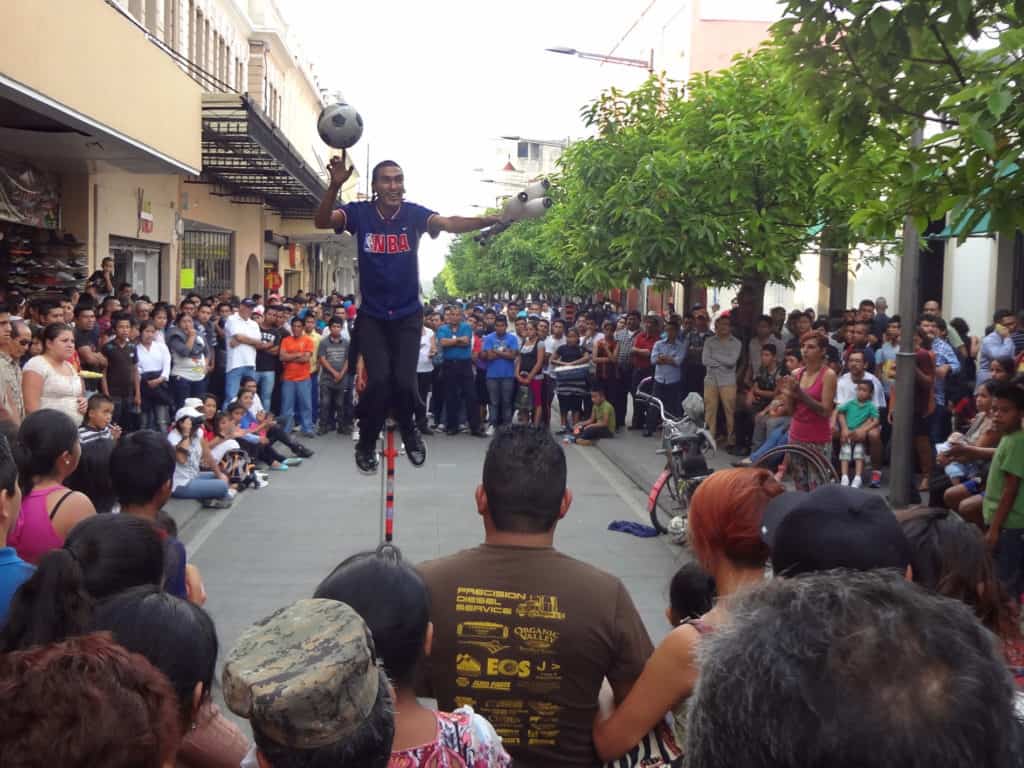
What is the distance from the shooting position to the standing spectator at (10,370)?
8.46 m

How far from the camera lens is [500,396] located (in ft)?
59.4

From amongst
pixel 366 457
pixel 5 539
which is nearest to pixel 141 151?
pixel 366 457

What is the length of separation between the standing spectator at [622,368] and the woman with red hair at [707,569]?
48.4 feet

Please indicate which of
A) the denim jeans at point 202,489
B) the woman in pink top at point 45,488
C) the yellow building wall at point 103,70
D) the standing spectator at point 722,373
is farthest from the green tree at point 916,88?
the standing spectator at point 722,373

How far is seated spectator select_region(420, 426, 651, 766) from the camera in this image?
2.91 metres

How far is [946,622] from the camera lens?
48.1 inches

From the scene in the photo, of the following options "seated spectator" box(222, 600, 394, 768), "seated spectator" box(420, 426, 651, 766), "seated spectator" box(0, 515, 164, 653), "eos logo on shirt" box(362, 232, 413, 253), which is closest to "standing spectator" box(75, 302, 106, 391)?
"eos logo on shirt" box(362, 232, 413, 253)

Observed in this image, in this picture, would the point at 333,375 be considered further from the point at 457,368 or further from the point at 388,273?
the point at 388,273

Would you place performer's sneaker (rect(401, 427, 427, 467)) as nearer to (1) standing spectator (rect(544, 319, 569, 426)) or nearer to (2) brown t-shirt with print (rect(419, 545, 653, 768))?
(2) brown t-shirt with print (rect(419, 545, 653, 768))

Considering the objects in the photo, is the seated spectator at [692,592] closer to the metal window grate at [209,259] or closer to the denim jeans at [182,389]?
the denim jeans at [182,389]

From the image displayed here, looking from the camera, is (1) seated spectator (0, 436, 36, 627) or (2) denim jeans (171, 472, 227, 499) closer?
(1) seated spectator (0, 436, 36, 627)

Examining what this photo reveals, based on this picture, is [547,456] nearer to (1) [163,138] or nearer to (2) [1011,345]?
(2) [1011,345]

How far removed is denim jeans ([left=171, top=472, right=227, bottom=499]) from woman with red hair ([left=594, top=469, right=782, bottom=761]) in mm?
9108

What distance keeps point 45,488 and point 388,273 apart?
9.87ft
